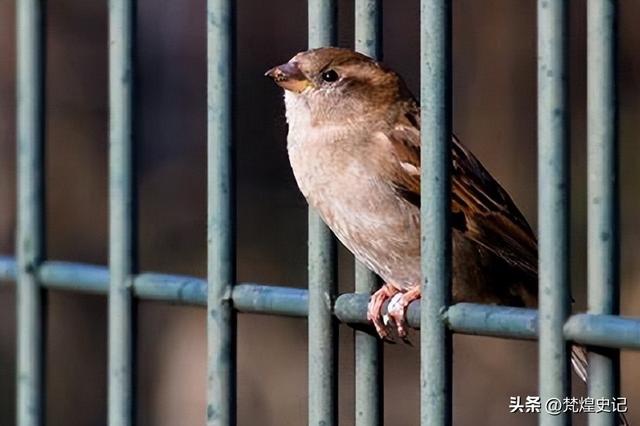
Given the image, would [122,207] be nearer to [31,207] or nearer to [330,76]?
[31,207]

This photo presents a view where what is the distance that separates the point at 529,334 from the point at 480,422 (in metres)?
3.38

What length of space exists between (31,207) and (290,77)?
426 mm

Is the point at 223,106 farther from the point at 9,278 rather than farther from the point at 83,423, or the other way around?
the point at 83,423

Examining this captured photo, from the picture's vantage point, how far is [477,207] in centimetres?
252

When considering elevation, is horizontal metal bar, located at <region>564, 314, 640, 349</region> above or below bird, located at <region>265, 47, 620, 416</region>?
below

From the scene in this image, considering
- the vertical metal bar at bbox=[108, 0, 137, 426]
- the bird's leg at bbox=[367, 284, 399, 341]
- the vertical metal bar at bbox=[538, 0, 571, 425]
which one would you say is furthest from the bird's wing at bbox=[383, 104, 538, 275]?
the vertical metal bar at bbox=[538, 0, 571, 425]

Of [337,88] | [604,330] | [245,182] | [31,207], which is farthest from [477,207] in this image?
[245,182]

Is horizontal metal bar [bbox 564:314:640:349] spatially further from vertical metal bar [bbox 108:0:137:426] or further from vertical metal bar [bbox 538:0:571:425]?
vertical metal bar [bbox 108:0:137:426]

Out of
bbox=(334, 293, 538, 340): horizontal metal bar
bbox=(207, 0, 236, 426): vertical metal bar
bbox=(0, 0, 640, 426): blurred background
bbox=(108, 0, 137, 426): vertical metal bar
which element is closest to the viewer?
bbox=(334, 293, 538, 340): horizontal metal bar

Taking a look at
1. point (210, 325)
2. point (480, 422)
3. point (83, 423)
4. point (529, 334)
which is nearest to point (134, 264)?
point (210, 325)

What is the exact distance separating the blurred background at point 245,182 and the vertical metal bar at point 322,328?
2.72 m

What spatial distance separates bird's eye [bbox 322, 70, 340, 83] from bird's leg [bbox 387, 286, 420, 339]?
39cm

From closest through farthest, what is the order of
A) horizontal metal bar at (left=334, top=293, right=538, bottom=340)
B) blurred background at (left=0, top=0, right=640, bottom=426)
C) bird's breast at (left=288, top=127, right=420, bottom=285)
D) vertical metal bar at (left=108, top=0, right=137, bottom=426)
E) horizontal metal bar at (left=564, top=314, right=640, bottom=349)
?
horizontal metal bar at (left=564, top=314, right=640, bottom=349), horizontal metal bar at (left=334, top=293, right=538, bottom=340), vertical metal bar at (left=108, top=0, right=137, bottom=426), bird's breast at (left=288, top=127, right=420, bottom=285), blurred background at (left=0, top=0, right=640, bottom=426)

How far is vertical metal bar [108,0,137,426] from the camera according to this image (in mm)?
2221
